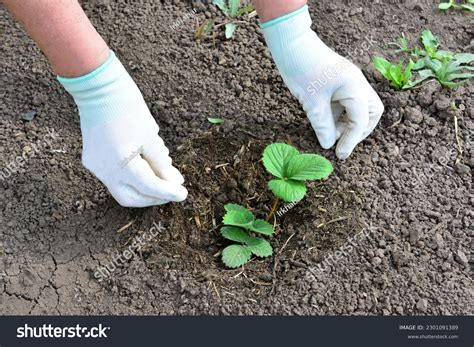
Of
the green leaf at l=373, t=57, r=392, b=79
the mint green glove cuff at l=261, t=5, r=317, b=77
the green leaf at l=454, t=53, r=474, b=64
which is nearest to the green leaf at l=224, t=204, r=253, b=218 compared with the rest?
the mint green glove cuff at l=261, t=5, r=317, b=77

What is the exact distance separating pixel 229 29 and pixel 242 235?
0.80 meters

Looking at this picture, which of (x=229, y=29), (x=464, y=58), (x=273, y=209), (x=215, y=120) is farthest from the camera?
(x=229, y=29)

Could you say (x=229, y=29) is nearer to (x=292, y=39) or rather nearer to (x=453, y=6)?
(x=292, y=39)

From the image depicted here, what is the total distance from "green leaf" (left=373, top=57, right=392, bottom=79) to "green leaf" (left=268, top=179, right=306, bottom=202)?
52 centimetres

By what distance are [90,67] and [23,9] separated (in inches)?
8.4

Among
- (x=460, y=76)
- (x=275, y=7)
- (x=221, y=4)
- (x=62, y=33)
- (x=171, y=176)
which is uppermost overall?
(x=62, y=33)

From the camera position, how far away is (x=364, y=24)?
242 centimetres

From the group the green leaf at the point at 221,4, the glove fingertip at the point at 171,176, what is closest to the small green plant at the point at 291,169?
the glove fingertip at the point at 171,176

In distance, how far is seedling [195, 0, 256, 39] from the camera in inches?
93.4

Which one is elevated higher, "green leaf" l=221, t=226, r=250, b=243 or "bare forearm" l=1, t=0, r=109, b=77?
"bare forearm" l=1, t=0, r=109, b=77

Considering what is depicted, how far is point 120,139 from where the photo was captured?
6.18 feet

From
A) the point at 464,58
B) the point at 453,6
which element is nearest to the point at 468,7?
the point at 453,6

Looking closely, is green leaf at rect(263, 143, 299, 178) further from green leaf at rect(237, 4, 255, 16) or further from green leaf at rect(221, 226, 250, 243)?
green leaf at rect(237, 4, 255, 16)

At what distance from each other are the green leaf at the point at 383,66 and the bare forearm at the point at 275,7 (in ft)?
1.17
